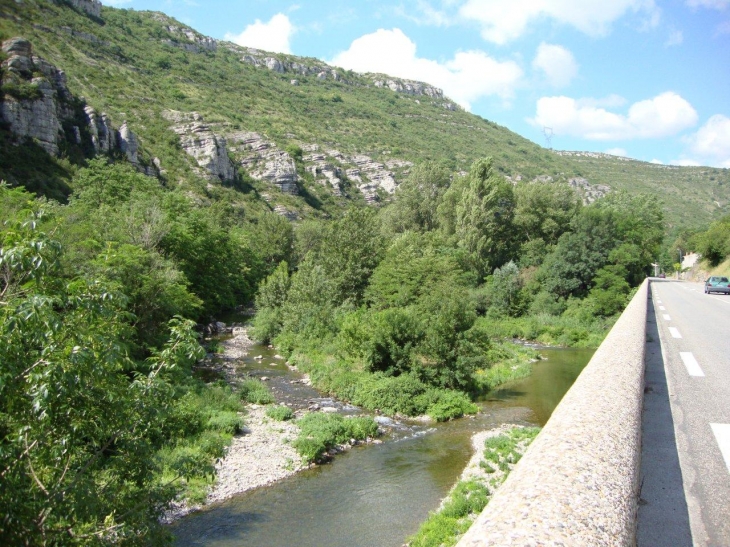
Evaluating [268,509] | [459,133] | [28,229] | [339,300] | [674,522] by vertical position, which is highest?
[459,133]

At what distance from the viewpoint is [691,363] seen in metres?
8.70

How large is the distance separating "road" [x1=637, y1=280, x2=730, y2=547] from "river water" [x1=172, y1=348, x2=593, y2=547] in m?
7.32

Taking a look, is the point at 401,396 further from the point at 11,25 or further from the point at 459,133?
the point at 459,133

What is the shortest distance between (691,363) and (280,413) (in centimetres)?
1535

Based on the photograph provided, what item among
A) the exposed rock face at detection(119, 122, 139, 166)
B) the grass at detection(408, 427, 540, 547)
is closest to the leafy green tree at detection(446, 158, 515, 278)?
the grass at detection(408, 427, 540, 547)

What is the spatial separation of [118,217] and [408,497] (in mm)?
24266

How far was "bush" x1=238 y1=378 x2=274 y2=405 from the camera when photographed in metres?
21.9

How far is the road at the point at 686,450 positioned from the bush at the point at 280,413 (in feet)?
47.2

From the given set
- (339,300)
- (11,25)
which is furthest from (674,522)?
(11,25)

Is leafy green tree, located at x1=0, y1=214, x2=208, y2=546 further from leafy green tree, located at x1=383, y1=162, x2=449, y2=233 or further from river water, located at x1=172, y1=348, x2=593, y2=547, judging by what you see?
leafy green tree, located at x1=383, y1=162, x2=449, y2=233

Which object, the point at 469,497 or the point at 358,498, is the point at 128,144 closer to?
the point at 358,498

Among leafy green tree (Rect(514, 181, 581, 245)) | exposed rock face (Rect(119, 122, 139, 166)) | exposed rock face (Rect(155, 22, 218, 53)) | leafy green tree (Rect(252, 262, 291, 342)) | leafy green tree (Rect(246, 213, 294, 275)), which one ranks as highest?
exposed rock face (Rect(155, 22, 218, 53))

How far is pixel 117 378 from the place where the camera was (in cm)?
605

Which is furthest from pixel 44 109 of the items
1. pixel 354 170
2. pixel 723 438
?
pixel 354 170
